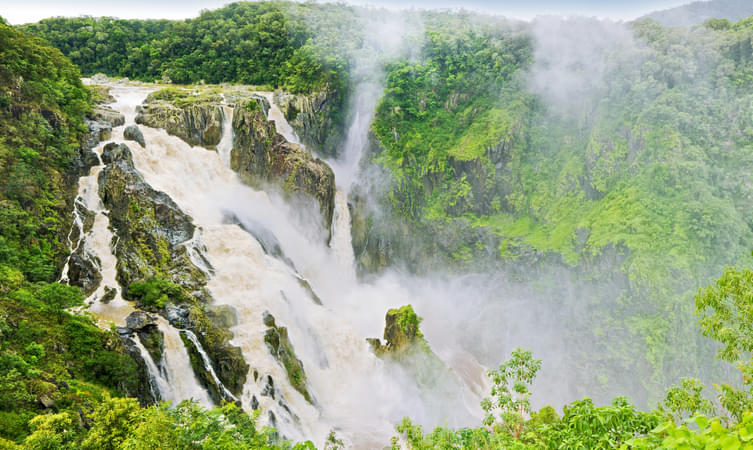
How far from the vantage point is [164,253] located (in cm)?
1788

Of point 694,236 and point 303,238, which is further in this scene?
point 303,238

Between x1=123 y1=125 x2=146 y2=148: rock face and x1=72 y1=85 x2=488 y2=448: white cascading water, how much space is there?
0.34 m

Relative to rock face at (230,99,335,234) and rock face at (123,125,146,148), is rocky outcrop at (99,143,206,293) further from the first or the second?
→ rock face at (230,99,335,234)

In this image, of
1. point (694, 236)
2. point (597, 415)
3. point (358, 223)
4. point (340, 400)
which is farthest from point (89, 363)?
point (694, 236)

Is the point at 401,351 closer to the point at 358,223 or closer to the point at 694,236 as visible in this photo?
the point at 358,223

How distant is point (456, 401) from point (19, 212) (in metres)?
20.0

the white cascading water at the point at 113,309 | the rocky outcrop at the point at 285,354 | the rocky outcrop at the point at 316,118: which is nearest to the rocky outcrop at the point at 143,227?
the white cascading water at the point at 113,309

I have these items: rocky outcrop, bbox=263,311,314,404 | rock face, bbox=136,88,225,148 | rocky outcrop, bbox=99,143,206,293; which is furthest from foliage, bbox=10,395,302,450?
rock face, bbox=136,88,225,148

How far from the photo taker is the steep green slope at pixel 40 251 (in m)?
10.8

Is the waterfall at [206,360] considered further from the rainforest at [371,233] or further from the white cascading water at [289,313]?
the white cascading water at [289,313]

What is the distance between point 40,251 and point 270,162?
12.8m

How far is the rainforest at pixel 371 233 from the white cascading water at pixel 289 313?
0.40 ft

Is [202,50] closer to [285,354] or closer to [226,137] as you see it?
[226,137]

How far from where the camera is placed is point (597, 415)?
488 centimetres
